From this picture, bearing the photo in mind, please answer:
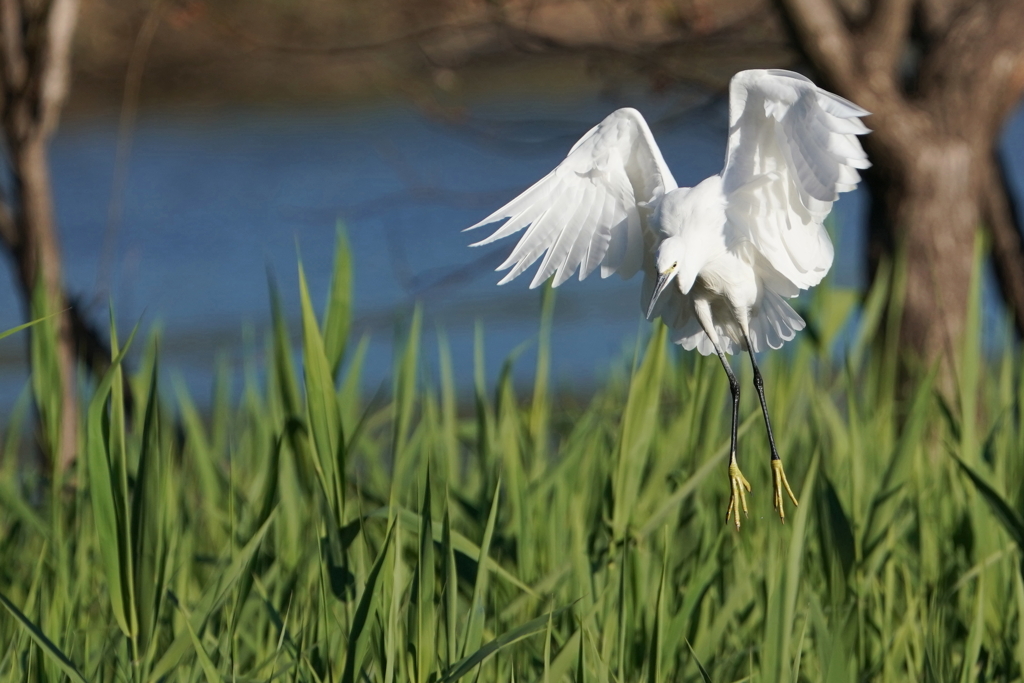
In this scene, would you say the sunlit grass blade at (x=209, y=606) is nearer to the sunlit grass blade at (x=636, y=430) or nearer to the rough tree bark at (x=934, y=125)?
the sunlit grass blade at (x=636, y=430)

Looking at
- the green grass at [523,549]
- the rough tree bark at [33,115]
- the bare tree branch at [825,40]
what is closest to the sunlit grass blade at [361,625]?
the green grass at [523,549]

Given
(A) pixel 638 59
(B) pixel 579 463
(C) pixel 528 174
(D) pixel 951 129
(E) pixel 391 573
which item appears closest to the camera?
(E) pixel 391 573

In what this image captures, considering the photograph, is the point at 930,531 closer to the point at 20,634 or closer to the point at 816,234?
the point at 816,234

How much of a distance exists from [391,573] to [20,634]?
2.02 ft

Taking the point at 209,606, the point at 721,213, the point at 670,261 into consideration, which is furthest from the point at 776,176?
the point at 209,606

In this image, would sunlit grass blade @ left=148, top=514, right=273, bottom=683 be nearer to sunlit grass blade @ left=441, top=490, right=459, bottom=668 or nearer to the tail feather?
sunlit grass blade @ left=441, top=490, right=459, bottom=668

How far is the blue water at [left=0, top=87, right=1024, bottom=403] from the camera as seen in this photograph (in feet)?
25.2

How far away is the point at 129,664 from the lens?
5.74ft

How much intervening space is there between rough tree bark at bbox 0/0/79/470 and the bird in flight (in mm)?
1556

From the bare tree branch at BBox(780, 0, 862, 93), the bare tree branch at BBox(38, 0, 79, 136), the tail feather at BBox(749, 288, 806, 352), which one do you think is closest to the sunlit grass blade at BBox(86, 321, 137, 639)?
the tail feather at BBox(749, 288, 806, 352)

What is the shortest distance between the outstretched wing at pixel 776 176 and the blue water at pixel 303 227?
112 inches

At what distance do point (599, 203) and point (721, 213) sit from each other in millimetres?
317

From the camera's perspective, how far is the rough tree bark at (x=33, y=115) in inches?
116

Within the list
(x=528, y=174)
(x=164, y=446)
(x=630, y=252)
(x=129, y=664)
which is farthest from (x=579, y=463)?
(x=528, y=174)
